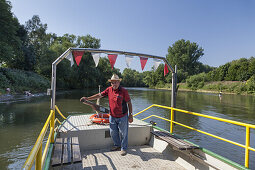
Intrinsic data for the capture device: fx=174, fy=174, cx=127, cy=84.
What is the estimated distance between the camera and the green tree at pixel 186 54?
87.5 meters

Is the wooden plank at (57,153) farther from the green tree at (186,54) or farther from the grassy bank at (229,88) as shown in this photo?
the green tree at (186,54)

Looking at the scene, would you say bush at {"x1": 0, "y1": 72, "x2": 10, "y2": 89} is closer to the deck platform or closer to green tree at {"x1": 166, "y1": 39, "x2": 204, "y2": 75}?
the deck platform

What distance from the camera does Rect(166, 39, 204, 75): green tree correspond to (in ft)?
287

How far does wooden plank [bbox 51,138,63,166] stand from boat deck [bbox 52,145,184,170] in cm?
43

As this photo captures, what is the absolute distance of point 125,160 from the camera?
13.4 ft

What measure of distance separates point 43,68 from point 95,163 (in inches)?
1480

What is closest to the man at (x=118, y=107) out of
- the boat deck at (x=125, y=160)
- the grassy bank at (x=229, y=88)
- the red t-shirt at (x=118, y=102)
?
the red t-shirt at (x=118, y=102)

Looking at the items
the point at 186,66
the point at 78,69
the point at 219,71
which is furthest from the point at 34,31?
the point at 186,66

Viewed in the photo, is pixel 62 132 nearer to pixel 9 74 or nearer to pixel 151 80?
pixel 9 74

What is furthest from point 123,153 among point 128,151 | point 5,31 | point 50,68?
point 50,68

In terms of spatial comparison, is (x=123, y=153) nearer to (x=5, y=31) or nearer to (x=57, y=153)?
(x=57, y=153)

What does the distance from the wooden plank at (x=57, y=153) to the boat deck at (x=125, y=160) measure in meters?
0.43

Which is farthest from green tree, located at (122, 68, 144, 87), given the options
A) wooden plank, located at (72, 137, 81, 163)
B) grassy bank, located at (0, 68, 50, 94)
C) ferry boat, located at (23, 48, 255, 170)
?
wooden plank, located at (72, 137, 81, 163)

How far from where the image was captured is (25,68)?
37.4m
